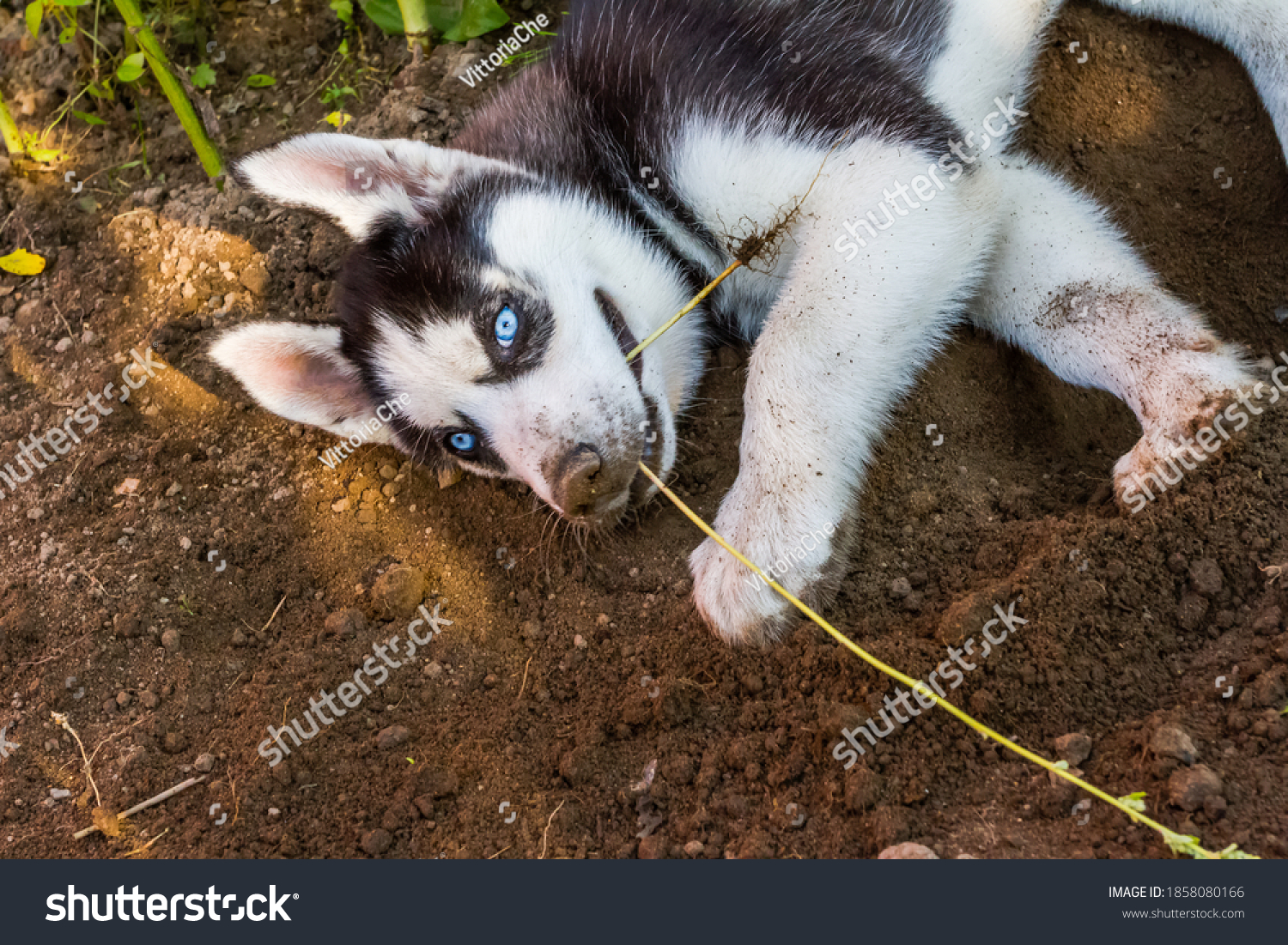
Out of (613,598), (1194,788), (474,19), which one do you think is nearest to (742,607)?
(613,598)

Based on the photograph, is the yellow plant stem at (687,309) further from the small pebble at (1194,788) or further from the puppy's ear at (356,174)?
the small pebble at (1194,788)

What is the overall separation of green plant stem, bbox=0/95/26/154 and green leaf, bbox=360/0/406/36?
1722 millimetres

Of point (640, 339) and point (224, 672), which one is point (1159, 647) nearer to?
point (640, 339)

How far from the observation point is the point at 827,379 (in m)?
2.98

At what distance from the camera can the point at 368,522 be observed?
345 cm

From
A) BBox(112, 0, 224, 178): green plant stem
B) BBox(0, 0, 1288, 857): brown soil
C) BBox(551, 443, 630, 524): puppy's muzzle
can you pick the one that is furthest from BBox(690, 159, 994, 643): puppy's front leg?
BBox(112, 0, 224, 178): green plant stem

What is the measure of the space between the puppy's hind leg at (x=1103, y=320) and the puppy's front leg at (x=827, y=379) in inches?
8.0

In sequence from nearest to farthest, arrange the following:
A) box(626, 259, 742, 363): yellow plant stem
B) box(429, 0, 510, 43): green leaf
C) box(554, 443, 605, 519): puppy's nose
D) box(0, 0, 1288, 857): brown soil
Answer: box(0, 0, 1288, 857): brown soil, box(554, 443, 605, 519): puppy's nose, box(626, 259, 742, 363): yellow plant stem, box(429, 0, 510, 43): green leaf

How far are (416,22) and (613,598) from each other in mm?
3053

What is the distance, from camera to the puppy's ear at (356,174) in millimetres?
2846

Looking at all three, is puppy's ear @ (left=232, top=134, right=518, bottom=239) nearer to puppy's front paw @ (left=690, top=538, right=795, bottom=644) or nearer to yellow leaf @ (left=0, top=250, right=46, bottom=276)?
puppy's front paw @ (left=690, top=538, right=795, bottom=644)

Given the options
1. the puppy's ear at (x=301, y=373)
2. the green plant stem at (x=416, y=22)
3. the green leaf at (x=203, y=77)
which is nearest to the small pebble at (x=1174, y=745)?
the puppy's ear at (x=301, y=373)

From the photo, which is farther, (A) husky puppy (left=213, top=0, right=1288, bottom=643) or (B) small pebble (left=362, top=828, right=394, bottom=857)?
(A) husky puppy (left=213, top=0, right=1288, bottom=643)

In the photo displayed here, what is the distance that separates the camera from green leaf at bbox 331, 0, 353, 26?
4594 mm
